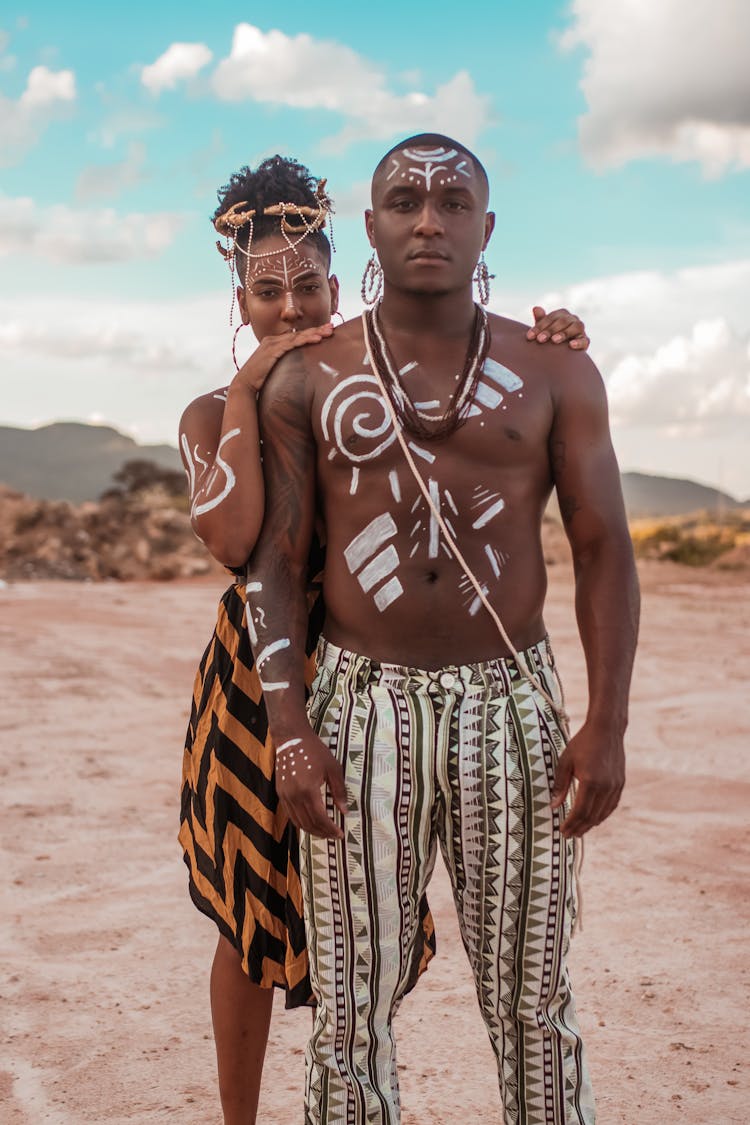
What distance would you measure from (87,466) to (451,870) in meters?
70.6

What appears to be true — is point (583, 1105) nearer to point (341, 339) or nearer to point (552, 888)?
point (552, 888)

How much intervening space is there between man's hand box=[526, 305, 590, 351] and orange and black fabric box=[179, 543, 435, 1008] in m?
0.78

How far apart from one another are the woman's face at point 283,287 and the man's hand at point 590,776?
3.77 ft

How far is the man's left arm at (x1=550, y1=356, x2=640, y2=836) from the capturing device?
199 centimetres

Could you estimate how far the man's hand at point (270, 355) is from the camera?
7.04ft

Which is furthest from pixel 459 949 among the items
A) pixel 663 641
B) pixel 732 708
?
pixel 663 641

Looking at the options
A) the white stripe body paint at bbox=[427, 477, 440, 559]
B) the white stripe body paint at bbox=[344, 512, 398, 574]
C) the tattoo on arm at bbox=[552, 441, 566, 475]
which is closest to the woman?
the white stripe body paint at bbox=[344, 512, 398, 574]

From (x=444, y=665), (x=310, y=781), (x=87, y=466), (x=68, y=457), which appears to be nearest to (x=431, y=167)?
(x=444, y=665)

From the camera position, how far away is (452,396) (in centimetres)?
205

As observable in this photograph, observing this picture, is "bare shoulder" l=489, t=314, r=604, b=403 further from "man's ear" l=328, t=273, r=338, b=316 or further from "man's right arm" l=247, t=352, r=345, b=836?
"man's ear" l=328, t=273, r=338, b=316

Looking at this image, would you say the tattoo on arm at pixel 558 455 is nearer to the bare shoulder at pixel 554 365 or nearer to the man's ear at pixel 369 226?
the bare shoulder at pixel 554 365

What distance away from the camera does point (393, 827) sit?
78.7 inches

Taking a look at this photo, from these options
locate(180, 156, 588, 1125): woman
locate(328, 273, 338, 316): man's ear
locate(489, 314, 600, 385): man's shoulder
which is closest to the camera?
locate(489, 314, 600, 385): man's shoulder

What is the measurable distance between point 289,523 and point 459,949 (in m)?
2.40
